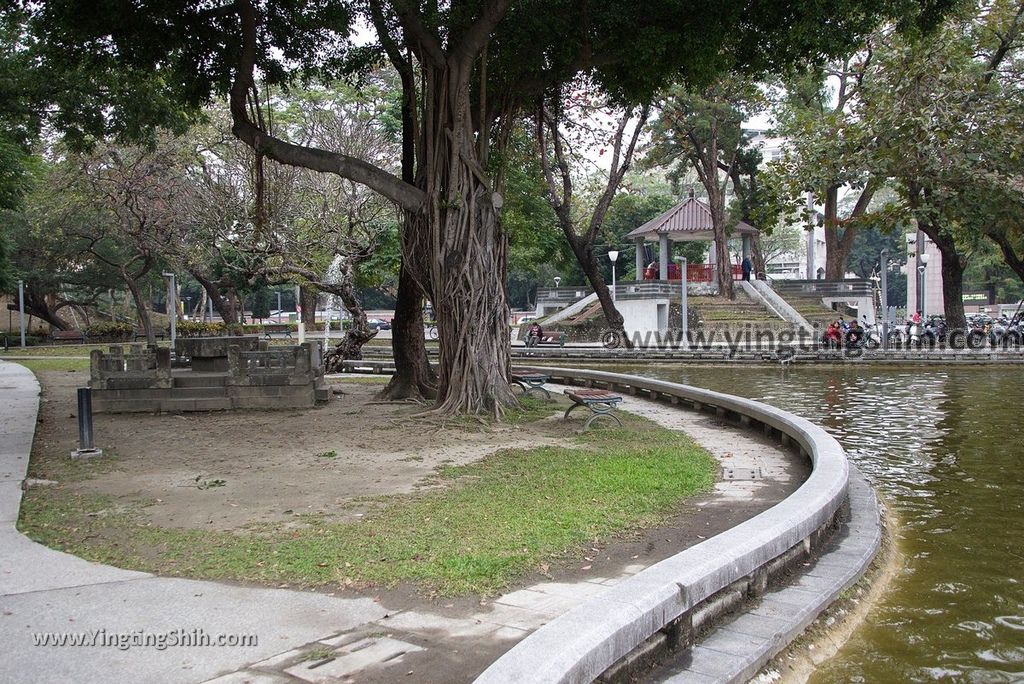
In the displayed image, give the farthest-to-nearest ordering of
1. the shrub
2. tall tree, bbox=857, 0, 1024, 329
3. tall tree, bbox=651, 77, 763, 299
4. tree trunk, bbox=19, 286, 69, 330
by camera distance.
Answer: tree trunk, bbox=19, 286, 69, 330
the shrub
tall tree, bbox=651, 77, 763, 299
tall tree, bbox=857, 0, 1024, 329

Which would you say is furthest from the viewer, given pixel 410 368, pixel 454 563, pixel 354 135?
pixel 354 135

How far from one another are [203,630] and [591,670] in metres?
2.11

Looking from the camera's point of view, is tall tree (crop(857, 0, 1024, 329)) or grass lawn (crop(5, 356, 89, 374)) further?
grass lawn (crop(5, 356, 89, 374))

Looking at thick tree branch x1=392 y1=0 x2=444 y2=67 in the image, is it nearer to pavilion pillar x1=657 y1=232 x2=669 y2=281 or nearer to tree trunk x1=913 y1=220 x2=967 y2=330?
tree trunk x1=913 y1=220 x2=967 y2=330

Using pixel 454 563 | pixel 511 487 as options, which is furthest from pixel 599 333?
pixel 454 563

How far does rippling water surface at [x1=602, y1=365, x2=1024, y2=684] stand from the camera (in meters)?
4.76

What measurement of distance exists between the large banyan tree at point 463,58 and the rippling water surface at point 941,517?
5669 millimetres

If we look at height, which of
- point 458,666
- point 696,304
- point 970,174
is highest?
point 970,174

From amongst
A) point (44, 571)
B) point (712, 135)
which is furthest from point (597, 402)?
point (712, 135)

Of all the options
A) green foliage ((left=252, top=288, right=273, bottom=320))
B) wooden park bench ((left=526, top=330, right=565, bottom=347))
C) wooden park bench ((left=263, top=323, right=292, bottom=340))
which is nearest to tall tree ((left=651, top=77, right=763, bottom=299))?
wooden park bench ((left=526, top=330, right=565, bottom=347))

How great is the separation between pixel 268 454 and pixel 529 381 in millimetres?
5967

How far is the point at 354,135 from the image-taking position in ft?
81.5

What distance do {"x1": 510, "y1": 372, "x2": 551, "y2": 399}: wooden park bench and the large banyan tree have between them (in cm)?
161

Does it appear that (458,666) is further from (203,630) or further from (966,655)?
(966,655)
